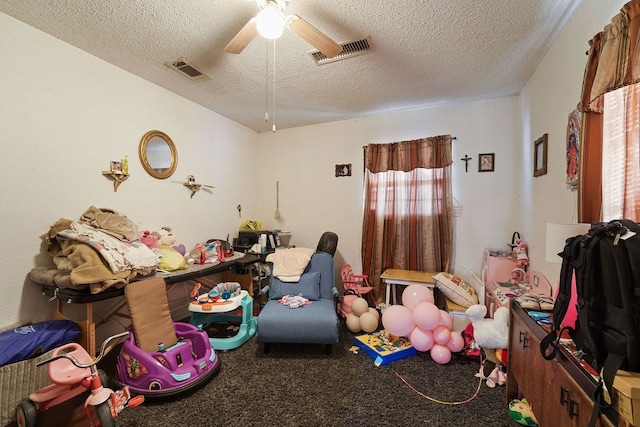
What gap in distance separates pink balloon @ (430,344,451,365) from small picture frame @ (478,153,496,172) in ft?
6.91

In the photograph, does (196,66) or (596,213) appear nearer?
(596,213)

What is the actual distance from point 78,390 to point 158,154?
7.09 feet

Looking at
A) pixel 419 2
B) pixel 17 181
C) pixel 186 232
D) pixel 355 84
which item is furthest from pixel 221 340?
pixel 419 2

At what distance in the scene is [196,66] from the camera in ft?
8.07

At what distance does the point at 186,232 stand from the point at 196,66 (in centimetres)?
184

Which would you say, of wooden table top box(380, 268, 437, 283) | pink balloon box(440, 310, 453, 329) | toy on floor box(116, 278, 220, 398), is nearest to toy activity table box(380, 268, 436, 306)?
wooden table top box(380, 268, 437, 283)

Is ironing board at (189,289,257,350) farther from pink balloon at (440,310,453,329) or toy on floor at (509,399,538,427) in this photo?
toy on floor at (509,399,538,427)

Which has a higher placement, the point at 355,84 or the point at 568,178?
the point at 355,84

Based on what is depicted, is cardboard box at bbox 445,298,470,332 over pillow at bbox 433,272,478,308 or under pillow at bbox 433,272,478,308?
under

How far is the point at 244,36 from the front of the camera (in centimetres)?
167

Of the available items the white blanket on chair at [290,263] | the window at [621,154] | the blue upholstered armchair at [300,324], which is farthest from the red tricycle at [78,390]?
the window at [621,154]

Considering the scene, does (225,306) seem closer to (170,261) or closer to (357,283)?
(170,261)

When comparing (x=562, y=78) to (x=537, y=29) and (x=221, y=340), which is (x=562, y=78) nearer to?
(x=537, y=29)

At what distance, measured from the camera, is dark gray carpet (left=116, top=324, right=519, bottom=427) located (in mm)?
1646
